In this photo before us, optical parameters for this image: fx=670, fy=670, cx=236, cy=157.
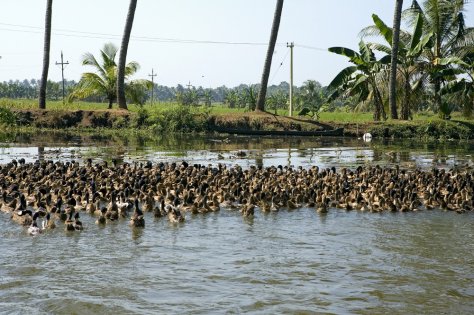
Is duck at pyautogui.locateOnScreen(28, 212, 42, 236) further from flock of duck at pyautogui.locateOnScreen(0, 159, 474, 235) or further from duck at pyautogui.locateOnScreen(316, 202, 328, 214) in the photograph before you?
duck at pyautogui.locateOnScreen(316, 202, 328, 214)

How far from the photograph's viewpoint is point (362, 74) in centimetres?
5081

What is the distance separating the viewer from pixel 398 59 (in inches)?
1918

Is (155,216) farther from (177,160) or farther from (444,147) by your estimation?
(444,147)

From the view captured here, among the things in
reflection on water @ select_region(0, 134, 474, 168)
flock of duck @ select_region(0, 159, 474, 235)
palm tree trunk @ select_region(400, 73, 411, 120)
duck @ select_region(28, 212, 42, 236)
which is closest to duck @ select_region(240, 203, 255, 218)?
flock of duck @ select_region(0, 159, 474, 235)

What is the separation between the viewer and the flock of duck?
17281 millimetres

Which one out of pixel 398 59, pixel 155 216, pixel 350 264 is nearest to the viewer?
pixel 350 264

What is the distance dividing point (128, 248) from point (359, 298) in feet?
17.4

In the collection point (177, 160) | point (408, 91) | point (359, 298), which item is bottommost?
A: point (359, 298)

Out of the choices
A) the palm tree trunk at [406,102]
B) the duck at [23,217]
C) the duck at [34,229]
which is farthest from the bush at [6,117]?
the duck at [34,229]

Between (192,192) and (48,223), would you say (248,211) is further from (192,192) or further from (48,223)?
(48,223)

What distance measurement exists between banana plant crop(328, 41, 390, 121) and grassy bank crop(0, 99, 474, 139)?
2424 millimetres

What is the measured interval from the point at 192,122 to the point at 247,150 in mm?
16153

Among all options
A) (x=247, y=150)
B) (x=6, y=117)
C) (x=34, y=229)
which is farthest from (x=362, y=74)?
(x=34, y=229)

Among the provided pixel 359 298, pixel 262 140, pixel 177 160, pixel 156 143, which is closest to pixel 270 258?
pixel 359 298
